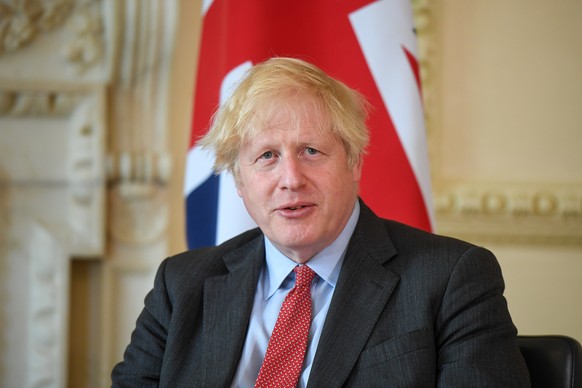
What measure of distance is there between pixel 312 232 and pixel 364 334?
9.3 inches

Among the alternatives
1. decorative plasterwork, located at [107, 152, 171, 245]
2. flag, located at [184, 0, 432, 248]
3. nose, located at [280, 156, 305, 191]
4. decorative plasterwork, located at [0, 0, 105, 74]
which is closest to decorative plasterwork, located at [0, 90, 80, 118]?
decorative plasterwork, located at [0, 0, 105, 74]

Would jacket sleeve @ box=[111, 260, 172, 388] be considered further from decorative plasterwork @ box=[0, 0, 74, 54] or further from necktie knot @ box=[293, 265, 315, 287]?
decorative plasterwork @ box=[0, 0, 74, 54]

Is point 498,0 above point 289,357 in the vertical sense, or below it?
above

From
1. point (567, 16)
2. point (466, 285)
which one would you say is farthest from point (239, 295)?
point (567, 16)

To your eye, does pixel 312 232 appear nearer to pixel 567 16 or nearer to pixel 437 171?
pixel 437 171

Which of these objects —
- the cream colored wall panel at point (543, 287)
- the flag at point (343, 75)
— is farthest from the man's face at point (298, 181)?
the cream colored wall panel at point (543, 287)

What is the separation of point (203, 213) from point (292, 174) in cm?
100

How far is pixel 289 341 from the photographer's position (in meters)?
1.74

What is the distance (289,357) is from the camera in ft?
5.66

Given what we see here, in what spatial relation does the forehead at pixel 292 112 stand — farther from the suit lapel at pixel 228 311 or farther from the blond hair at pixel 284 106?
the suit lapel at pixel 228 311

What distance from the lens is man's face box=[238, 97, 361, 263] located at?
176 centimetres

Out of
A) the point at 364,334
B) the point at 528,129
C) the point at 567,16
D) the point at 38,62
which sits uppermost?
the point at 567,16

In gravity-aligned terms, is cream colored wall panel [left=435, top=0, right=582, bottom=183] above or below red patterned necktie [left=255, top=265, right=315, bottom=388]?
above

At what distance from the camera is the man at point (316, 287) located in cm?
162
